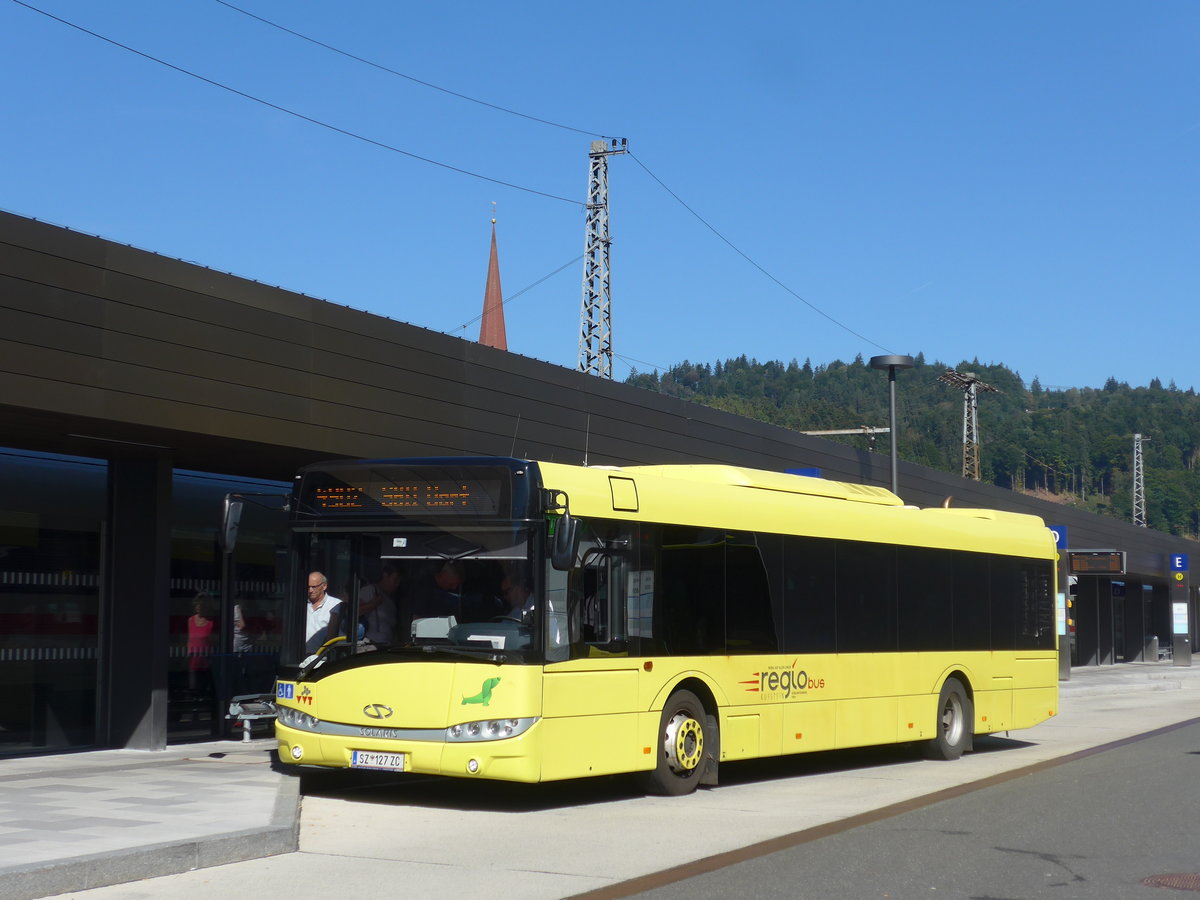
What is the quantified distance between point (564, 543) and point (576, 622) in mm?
958

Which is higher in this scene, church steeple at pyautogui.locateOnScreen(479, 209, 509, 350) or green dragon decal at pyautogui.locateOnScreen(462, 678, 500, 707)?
church steeple at pyautogui.locateOnScreen(479, 209, 509, 350)

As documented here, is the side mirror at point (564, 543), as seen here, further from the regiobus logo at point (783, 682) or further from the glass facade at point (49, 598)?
the glass facade at point (49, 598)

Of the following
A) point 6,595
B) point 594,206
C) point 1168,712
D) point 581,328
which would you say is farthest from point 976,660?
point 594,206

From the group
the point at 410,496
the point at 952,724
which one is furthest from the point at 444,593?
the point at 952,724

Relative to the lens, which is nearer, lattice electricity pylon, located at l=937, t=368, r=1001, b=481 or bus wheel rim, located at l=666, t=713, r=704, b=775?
bus wheel rim, located at l=666, t=713, r=704, b=775

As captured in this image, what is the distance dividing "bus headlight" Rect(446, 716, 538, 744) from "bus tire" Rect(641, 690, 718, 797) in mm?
1793

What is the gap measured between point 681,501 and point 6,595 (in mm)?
6872

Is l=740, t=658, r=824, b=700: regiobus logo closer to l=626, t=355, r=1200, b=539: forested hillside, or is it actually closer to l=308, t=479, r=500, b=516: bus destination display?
l=308, t=479, r=500, b=516: bus destination display

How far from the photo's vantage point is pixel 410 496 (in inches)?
469

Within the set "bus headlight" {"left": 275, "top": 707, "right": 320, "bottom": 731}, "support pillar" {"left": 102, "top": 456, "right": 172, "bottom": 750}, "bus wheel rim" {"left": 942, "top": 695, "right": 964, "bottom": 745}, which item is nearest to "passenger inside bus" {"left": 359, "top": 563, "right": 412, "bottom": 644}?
"bus headlight" {"left": 275, "top": 707, "right": 320, "bottom": 731}

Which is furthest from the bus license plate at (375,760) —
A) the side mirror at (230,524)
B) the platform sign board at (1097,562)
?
the platform sign board at (1097,562)

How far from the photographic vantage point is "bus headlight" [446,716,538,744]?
1120cm

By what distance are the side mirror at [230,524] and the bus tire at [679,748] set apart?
394 cm

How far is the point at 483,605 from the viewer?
37.8 ft
